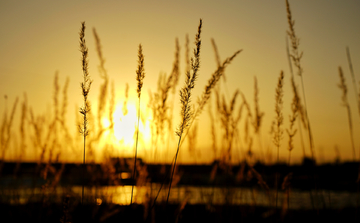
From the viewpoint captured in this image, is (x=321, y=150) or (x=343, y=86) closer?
(x=343, y=86)

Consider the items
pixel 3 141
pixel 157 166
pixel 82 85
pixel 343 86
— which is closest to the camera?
pixel 82 85

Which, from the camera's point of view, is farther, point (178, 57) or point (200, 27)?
point (178, 57)

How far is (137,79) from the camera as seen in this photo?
136 cm

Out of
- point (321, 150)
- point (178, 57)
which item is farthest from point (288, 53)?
point (321, 150)

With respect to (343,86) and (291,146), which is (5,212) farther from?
(343,86)

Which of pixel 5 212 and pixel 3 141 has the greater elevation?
pixel 3 141

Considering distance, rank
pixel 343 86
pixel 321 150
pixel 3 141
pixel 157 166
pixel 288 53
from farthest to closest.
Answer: pixel 321 150
pixel 3 141
pixel 157 166
pixel 343 86
pixel 288 53

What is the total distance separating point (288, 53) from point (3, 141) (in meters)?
3.23

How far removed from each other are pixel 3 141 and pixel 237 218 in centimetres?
282

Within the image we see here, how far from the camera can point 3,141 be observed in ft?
11.2

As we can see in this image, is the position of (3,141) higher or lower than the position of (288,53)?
lower

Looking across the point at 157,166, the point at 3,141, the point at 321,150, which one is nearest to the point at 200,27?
the point at 157,166

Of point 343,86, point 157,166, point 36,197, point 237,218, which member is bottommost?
point 237,218

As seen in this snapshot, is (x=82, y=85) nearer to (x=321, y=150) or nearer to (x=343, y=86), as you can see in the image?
(x=343, y=86)
